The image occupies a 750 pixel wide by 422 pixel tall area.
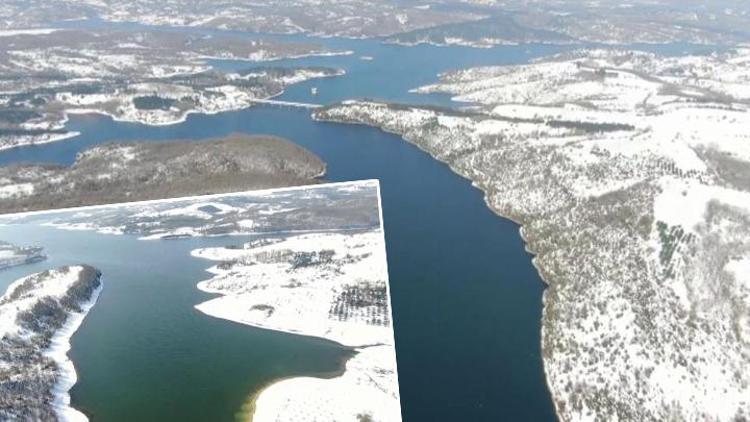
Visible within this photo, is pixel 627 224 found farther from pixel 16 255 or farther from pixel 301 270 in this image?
pixel 16 255

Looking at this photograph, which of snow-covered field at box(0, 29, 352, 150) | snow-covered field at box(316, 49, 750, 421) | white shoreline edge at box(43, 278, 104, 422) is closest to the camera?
white shoreline edge at box(43, 278, 104, 422)

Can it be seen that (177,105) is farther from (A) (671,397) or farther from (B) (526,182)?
(A) (671,397)

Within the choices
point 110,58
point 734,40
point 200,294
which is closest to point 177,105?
point 110,58

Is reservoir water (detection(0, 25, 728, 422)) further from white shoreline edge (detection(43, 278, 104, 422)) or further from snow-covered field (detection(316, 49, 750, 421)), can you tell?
snow-covered field (detection(316, 49, 750, 421))

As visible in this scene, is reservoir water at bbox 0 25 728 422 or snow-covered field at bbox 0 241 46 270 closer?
reservoir water at bbox 0 25 728 422

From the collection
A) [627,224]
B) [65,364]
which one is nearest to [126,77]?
[65,364]

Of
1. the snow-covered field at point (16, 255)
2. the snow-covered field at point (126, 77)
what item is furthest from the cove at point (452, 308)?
the snow-covered field at point (126, 77)

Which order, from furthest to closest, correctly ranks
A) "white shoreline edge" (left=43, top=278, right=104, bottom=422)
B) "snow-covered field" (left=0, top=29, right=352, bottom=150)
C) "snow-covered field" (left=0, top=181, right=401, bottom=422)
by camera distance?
"snow-covered field" (left=0, top=29, right=352, bottom=150)
"snow-covered field" (left=0, top=181, right=401, bottom=422)
"white shoreline edge" (left=43, top=278, right=104, bottom=422)

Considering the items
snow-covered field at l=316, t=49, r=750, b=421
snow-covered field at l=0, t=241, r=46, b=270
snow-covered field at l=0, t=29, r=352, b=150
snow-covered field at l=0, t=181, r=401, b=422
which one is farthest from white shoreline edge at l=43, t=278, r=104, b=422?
snow-covered field at l=0, t=29, r=352, b=150
